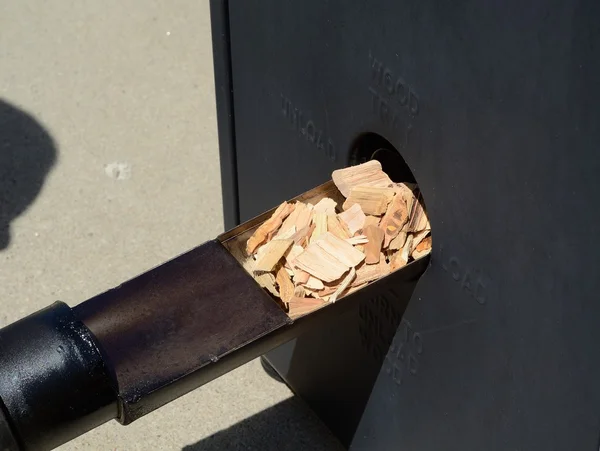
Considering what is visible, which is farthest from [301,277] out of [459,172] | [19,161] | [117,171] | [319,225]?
[19,161]

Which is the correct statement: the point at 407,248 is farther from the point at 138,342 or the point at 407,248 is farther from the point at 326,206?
the point at 138,342

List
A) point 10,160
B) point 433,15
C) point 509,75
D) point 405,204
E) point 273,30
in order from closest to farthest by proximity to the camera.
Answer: point 509,75
point 433,15
point 405,204
point 273,30
point 10,160

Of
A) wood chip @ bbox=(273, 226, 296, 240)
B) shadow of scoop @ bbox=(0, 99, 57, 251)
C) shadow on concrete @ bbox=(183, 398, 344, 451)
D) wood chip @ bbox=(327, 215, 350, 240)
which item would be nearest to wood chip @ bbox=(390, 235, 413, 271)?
wood chip @ bbox=(327, 215, 350, 240)

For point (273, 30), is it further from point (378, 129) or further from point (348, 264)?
point (348, 264)

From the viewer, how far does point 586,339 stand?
1.37 meters

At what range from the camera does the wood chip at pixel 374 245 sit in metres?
1.75

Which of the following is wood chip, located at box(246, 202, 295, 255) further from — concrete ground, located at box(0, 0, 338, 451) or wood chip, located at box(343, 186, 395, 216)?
concrete ground, located at box(0, 0, 338, 451)

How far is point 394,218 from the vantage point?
1753 millimetres

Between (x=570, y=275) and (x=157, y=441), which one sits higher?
(x=570, y=275)

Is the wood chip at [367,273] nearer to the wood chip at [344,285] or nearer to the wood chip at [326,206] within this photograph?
the wood chip at [344,285]

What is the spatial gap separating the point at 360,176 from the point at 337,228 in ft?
0.38

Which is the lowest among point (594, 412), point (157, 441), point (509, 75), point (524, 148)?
point (157, 441)

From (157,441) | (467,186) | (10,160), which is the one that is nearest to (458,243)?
(467,186)

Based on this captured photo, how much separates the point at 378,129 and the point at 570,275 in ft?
1.75
